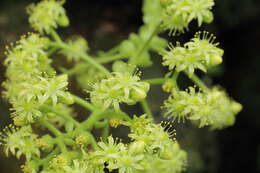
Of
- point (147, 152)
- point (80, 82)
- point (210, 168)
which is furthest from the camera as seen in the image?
point (210, 168)

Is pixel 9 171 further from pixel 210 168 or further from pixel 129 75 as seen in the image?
pixel 129 75

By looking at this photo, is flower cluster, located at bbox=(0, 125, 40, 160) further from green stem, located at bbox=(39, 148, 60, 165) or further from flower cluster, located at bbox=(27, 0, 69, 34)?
flower cluster, located at bbox=(27, 0, 69, 34)

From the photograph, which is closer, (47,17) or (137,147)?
(137,147)

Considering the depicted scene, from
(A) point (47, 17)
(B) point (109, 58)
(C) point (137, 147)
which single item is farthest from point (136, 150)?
(A) point (47, 17)

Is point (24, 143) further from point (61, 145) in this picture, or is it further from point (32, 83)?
point (32, 83)

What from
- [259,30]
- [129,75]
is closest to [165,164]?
[129,75]

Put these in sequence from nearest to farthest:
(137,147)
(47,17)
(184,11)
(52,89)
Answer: (137,147) → (52,89) → (184,11) → (47,17)

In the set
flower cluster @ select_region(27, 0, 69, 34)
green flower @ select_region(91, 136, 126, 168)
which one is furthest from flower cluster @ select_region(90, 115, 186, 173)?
flower cluster @ select_region(27, 0, 69, 34)
